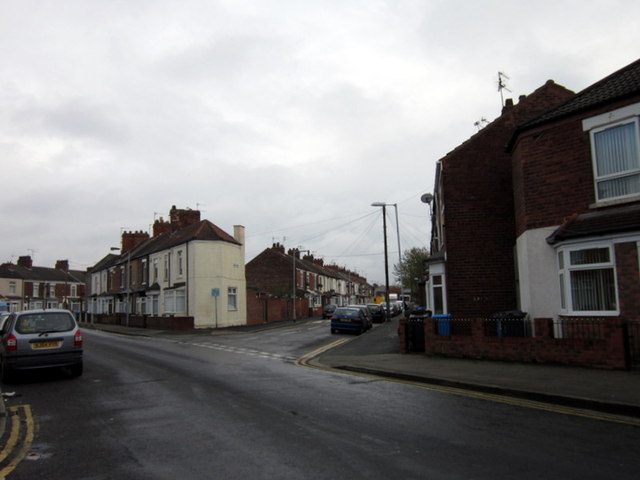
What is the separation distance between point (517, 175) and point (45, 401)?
1365 cm

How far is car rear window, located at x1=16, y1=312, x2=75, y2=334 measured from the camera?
10969mm

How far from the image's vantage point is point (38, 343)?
10773 millimetres

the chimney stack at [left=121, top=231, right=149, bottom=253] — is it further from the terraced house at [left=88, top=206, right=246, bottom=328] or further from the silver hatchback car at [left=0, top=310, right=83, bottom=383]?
the silver hatchback car at [left=0, top=310, right=83, bottom=383]

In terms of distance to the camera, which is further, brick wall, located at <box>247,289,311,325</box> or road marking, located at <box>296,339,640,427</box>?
brick wall, located at <box>247,289,311,325</box>

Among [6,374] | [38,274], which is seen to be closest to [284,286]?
[38,274]

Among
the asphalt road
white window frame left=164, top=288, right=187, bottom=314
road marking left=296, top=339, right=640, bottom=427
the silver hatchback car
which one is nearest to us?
the asphalt road

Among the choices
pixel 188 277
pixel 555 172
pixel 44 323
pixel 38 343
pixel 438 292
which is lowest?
pixel 38 343

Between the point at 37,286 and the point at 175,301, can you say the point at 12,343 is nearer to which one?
the point at 175,301

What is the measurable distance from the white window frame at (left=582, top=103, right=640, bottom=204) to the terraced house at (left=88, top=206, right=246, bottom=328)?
2458 centimetres

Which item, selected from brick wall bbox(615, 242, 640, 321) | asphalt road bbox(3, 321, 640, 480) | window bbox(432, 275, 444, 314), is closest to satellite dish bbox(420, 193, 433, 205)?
window bbox(432, 275, 444, 314)

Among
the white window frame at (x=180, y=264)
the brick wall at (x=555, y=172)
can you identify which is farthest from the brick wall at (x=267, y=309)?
the brick wall at (x=555, y=172)

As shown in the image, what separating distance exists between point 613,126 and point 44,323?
14517 mm

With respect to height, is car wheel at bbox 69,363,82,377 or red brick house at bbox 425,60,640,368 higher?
red brick house at bbox 425,60,640,368

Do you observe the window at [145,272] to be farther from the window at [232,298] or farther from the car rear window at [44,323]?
the car rear window at [44,323]
